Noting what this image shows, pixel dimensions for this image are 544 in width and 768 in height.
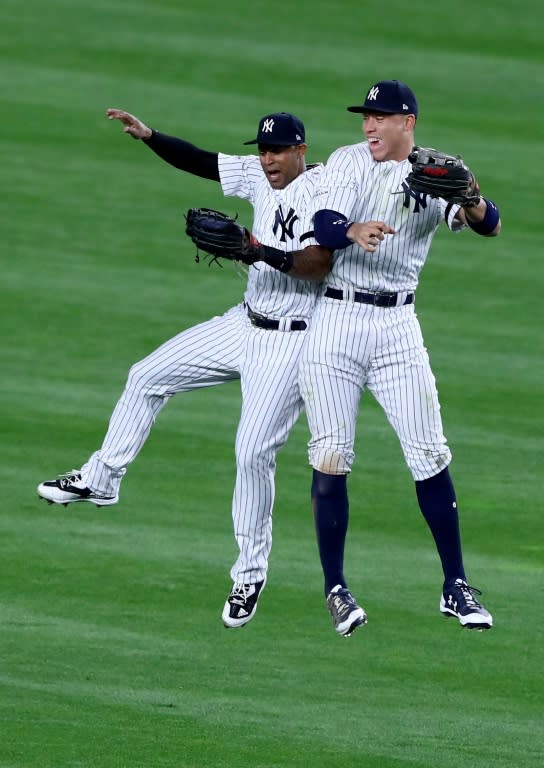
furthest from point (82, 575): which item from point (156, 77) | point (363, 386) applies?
point (156, 77)

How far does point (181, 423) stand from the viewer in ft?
67.0

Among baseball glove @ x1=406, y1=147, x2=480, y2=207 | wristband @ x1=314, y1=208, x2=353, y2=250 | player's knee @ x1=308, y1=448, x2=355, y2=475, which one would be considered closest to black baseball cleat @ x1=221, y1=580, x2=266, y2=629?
player's knee @ x1=308, y1=448, x2=355, y2=475

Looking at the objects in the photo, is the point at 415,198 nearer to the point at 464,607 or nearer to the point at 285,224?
the point at 285,224

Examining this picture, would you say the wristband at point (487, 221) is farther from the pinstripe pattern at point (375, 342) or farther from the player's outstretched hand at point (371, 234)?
the player's outstretched hand at point (371, 234)

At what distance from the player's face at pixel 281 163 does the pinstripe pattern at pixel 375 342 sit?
27 cm

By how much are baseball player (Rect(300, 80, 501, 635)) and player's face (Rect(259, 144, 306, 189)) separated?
30 centimetres

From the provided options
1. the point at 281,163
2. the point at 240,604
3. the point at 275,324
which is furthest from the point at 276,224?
the point at 240,604

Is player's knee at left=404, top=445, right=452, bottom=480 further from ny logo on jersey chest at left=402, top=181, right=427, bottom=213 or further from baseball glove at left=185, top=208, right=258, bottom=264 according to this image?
baseball glove at left=185, top=208, right=258, bottom=264

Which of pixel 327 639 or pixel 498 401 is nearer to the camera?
pixel 327 639

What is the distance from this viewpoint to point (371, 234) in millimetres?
10039

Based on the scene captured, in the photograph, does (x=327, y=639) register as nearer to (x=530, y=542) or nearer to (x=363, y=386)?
(x=530, y=542)

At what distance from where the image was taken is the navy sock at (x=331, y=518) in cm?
1112

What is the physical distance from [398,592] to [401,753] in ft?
8.05

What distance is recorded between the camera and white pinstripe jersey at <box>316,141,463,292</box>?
1068 cm
